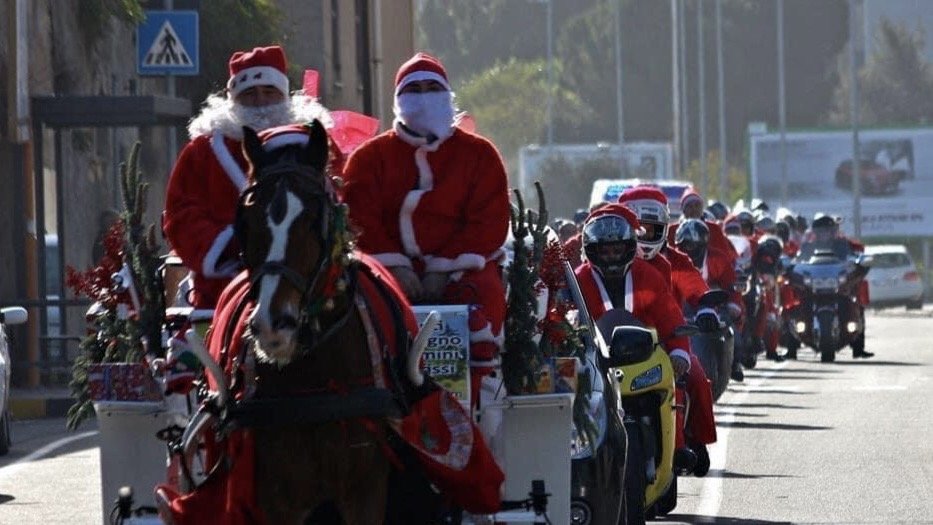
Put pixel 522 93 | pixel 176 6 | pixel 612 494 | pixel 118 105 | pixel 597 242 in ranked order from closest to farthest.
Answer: pixel 612 494 → pixel 597 242 → pixel 118 105 → pixel 176 6 → pixel 522 93

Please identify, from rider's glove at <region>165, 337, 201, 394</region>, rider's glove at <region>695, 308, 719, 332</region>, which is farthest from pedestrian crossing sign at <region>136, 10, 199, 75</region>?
rider's glove at <region>165, 337, 201, 394</region>

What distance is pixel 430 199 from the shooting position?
9797 mm

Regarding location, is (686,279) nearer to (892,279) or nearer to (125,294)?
(125,294)

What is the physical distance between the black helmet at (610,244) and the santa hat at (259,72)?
3.54 m

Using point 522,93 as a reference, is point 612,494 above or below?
below

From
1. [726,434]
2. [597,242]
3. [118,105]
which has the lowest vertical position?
[726,434]

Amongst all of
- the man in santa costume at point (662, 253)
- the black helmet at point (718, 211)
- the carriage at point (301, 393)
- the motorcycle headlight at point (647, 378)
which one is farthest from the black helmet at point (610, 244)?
the black helmet at point (718, 211)

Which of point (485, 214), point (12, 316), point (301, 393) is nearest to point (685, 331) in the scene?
point (485, 214)

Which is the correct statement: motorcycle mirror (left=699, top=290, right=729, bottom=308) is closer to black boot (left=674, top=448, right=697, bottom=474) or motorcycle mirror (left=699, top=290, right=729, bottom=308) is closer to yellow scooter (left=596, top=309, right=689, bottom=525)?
black boot (left=674, top=448, right=697, bottom=474)

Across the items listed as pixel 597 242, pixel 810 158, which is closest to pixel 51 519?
pixel 597 242

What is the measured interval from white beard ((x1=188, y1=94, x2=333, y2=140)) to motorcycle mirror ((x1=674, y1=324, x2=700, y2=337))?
3.68 metres

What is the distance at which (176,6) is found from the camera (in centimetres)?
3042

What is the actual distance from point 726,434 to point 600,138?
90.7 meters

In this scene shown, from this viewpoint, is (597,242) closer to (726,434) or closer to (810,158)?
(726,434)
